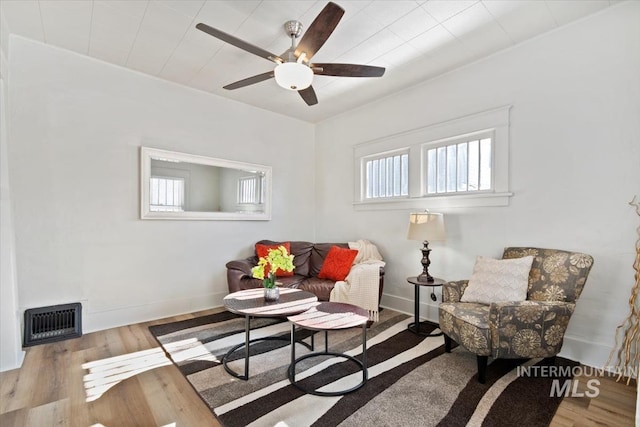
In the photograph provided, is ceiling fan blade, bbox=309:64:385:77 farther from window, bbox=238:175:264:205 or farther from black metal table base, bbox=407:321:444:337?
black metal table base, bbox=407:321:444:337

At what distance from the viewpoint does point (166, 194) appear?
367 cm

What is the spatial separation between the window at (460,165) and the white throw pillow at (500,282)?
0.85 metres

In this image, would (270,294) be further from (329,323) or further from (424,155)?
(424,155)

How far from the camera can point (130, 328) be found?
327 centimetres

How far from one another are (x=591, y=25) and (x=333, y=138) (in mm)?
3174

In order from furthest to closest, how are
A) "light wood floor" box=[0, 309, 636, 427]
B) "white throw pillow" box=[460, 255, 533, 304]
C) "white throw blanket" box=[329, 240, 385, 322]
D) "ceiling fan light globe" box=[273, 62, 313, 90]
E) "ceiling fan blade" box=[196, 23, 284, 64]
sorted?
"white throw blanket" box=[329, 240, 385, 322]
"white throw pillow" box=[460, 255, 533, 304]
"ceiling fan light globe" box=[273, 62, 313, 90]
"ceiling fan blade" box=[196, 23, 284, 64]
"light wood floor" box=[0, 309, 636, 427]

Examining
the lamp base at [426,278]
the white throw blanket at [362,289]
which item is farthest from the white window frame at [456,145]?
the white throw blanket at [362,289]

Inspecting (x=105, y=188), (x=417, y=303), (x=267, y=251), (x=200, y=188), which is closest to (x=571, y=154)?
(x=417, y=303)

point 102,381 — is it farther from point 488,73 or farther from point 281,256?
point 488,73

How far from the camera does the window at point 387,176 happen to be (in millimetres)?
3964

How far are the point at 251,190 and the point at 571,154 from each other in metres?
3.70

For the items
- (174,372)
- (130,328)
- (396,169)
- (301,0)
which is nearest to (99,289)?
(130,328)

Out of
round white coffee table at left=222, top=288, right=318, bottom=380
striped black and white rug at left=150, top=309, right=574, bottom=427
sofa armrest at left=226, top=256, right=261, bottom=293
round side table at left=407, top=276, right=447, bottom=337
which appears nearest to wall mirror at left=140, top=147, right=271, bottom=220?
sofa armrest at left=226, top=256, right=261, bottom=293

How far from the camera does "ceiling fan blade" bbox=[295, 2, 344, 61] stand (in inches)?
71.7
